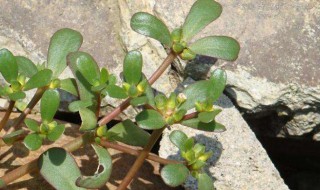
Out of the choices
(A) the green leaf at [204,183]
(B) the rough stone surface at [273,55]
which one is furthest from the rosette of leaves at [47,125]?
(B) the rough stone surface at [273,55]

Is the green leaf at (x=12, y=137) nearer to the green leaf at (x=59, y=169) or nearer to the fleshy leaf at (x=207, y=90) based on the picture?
the green leaf at (x=59, y=169)

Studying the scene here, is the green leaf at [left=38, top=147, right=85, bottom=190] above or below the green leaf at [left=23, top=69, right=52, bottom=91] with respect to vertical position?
below

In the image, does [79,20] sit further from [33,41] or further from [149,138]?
[149,138]

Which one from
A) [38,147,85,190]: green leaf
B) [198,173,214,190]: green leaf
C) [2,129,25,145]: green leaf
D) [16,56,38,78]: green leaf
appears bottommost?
[198,173,214,190]: green leaf

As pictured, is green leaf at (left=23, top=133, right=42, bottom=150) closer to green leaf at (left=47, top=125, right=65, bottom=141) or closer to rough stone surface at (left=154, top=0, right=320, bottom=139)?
green leaf at (left=47, top=125, right=65, bottom=141)

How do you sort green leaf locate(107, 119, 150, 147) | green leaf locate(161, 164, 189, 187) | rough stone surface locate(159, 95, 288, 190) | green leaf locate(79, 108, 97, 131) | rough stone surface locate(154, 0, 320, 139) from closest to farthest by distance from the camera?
green leaf locate(161, 164, 189, 187)
green leaf locate(79, 108, 97, 131)
green leaf locate(107, 119, 150, 147)
rough stone surface locate(159, 95, 288, 190)
rough stone surface locate(154, 0, 320, 139)

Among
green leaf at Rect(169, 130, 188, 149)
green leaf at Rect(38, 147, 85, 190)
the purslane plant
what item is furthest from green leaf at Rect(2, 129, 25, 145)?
green leaf at Rect(169, 130, 188, 149)

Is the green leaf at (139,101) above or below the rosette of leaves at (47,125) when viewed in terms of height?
above

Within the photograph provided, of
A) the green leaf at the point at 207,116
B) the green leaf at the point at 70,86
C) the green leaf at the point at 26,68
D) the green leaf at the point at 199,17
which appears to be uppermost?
the green leaf at the point at 199,17
